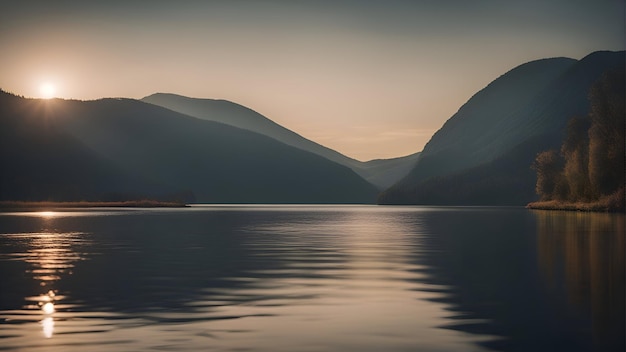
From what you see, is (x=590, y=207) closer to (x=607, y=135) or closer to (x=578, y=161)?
(x=607, y=135)

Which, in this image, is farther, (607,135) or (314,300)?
(607,135)

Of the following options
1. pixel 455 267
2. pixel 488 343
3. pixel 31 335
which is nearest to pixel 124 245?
pixel 455 267

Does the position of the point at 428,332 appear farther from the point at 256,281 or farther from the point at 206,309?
the point at 256,281

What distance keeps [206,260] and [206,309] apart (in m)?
20.3

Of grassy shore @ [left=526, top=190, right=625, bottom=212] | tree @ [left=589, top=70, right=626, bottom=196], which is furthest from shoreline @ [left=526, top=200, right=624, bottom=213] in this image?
tree @ [left=589, top=70, right=626, bottom=196]

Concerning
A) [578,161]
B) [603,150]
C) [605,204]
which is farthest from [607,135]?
[578,161]

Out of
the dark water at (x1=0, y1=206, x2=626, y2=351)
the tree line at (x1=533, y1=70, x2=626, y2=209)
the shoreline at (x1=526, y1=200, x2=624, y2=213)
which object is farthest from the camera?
the tree line at (x1=533, y1=70, x2=626, y2=209)

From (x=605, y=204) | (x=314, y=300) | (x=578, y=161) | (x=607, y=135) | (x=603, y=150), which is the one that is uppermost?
(x=607, y=135)

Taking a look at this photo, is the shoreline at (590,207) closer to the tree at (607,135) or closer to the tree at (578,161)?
the tree at (578,161)

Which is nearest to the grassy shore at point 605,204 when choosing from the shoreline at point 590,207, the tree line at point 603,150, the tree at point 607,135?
the shoreline at point 590,207

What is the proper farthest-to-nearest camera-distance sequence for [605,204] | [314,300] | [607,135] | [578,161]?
[578,161]
[607,135]
[605,204]
[314,300]

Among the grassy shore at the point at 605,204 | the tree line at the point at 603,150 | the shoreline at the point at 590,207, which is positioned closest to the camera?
the grassy shore at the point at 605,204

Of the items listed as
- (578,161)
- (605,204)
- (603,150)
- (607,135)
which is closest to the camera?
(605,204)

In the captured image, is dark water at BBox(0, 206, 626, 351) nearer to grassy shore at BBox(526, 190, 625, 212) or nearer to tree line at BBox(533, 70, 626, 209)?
grassy shore at BBox(526, 190, 625, 212)
